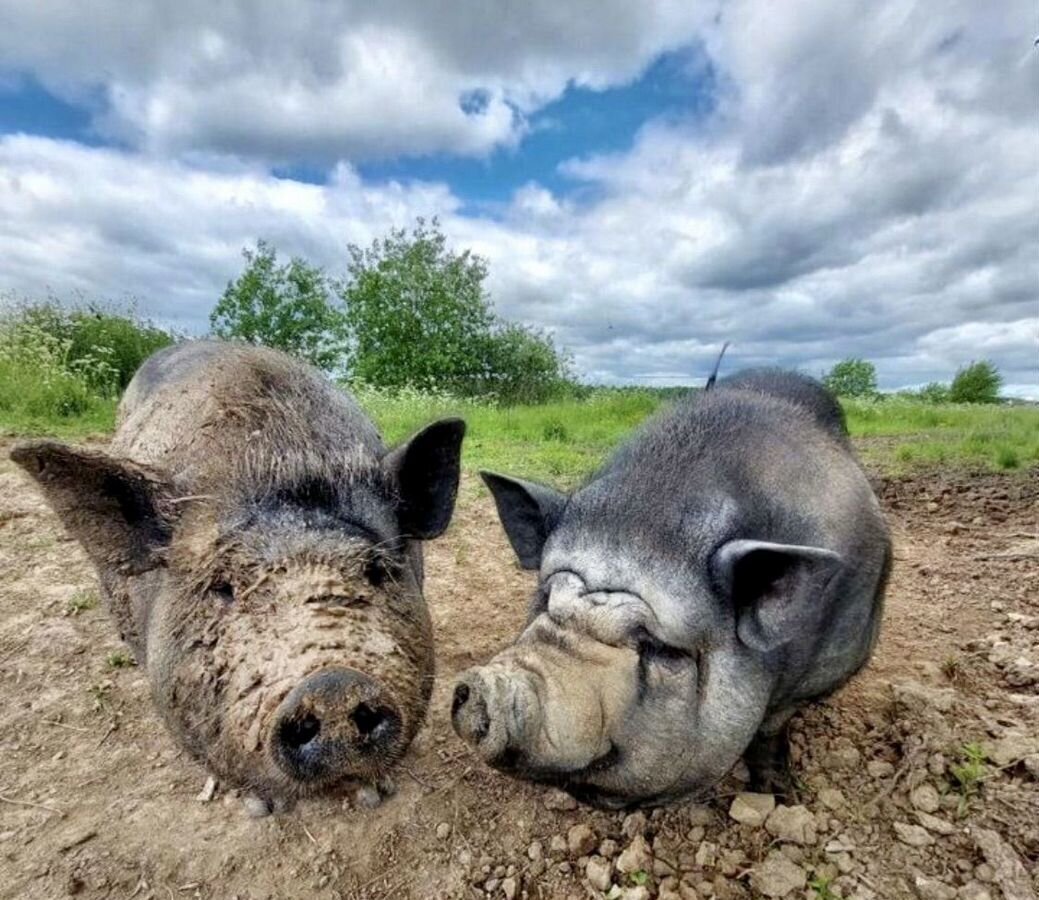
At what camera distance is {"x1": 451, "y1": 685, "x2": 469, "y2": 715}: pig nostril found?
98.0 inches

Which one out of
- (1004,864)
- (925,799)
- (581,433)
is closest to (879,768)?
(925,799)

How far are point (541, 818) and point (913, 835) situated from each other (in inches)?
63.1

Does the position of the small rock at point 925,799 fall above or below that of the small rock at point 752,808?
above

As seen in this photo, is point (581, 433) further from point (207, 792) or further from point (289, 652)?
point (289, 652)

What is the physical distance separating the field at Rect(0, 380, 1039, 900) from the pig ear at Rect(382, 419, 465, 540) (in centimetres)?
132

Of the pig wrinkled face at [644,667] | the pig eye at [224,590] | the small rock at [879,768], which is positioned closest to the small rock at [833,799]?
the small rock at [879,768]

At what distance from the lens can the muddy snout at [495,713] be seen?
2.40 metres

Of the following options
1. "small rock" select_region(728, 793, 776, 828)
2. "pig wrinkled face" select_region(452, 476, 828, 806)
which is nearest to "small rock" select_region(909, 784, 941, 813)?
"small rock" select_region(728, 793, 776, 828)

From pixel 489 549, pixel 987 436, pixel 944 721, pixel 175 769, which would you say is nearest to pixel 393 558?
pixel 175 769

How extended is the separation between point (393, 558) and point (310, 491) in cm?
48

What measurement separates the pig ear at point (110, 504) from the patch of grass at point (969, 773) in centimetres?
375

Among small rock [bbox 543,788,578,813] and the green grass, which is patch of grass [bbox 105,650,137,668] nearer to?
the green grass

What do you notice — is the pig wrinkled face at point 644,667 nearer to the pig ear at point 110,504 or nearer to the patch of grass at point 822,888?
the patch of grass at point 822,888

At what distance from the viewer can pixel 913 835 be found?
9.69ft
